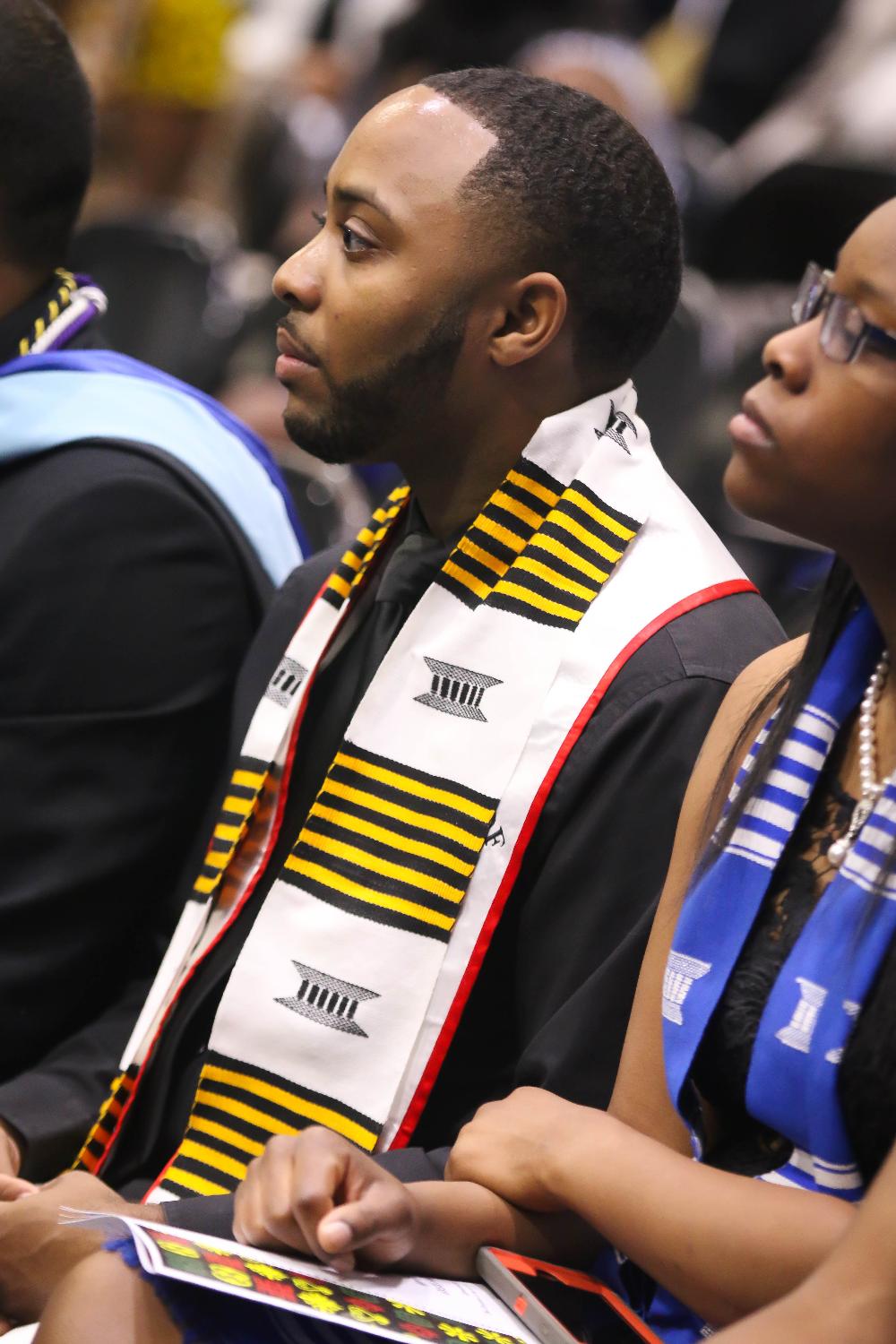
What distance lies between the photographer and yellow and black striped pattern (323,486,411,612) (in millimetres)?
2486

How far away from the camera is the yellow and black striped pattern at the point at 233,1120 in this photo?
7.00 feet

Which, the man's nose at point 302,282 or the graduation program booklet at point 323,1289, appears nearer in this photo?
the graduation program booklet at point 323,1289

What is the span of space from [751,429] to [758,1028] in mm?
541

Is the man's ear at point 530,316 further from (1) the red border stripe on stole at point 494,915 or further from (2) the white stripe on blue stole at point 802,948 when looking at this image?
(2) the white stripe on blue stole at point 802,948

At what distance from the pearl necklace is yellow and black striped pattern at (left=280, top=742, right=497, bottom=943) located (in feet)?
1.67

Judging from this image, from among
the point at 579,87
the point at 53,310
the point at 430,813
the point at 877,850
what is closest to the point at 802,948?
the point at 877,850

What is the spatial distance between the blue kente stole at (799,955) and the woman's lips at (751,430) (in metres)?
0.22

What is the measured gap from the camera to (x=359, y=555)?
2.52 m

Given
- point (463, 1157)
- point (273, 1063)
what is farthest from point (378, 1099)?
point (463, 1157)

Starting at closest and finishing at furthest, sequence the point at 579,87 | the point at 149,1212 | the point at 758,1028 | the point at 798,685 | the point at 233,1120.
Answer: the point at 758,1028 < the point at 798,685 < the point at 149,1212 < the point at 233,1120 < the point at 579,87

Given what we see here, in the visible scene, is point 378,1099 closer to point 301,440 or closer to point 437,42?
point 301,440

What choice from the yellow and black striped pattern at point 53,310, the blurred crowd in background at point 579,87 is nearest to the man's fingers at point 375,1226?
the yellow and black striped pattern at point 53,310

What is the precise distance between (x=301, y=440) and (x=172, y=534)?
321 millimetres

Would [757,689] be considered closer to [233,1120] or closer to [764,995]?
[764,995]
